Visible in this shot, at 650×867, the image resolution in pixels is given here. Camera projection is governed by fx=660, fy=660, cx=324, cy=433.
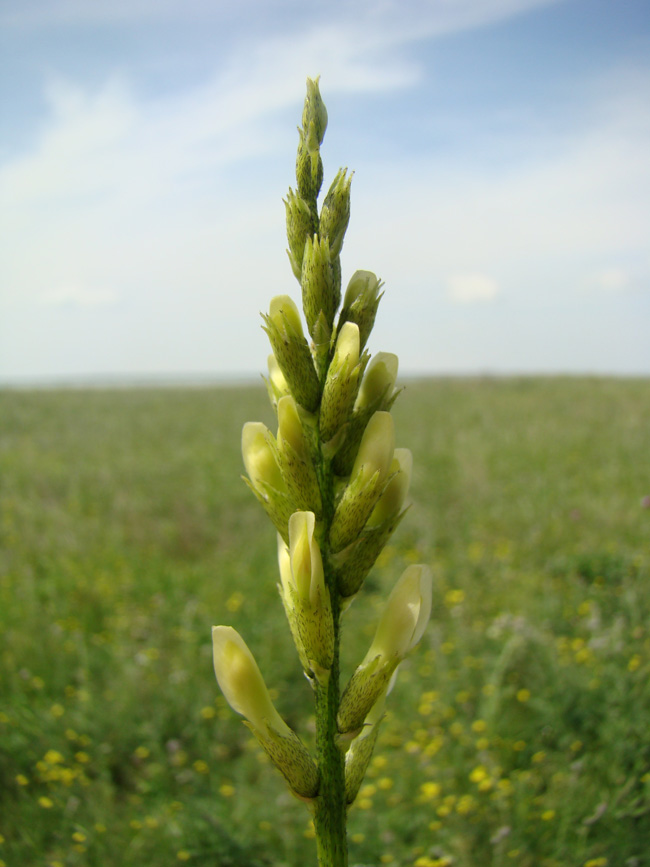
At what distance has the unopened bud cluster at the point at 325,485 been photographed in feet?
3.80

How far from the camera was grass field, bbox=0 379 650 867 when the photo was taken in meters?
2.64

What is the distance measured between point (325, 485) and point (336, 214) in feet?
1.64

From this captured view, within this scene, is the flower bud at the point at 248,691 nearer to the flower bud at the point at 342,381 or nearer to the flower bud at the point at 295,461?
the flower bud at the point at 295,461

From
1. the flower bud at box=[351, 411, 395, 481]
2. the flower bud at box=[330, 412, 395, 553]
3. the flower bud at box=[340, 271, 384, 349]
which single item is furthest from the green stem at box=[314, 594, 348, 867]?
the flower bud at box=[340, 271, 384, 349]

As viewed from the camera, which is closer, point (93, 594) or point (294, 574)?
point (294, 574)

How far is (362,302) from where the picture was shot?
1.29m

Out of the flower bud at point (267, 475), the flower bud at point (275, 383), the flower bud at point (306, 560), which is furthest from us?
the flower bud at point (275, 383)

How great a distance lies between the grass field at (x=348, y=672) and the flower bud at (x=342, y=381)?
1.93 metres

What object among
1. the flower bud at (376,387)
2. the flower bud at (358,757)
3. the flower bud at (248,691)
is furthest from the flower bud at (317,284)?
Answer: the flower bud at (358,757)

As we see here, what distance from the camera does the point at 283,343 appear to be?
1237 millimetres

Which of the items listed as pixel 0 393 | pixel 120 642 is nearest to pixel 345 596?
pixel 120 642

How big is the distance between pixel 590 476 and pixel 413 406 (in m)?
10.9

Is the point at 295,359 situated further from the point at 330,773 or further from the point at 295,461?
the point at 330,773

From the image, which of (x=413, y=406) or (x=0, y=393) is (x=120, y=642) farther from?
(x=0, y=393)
